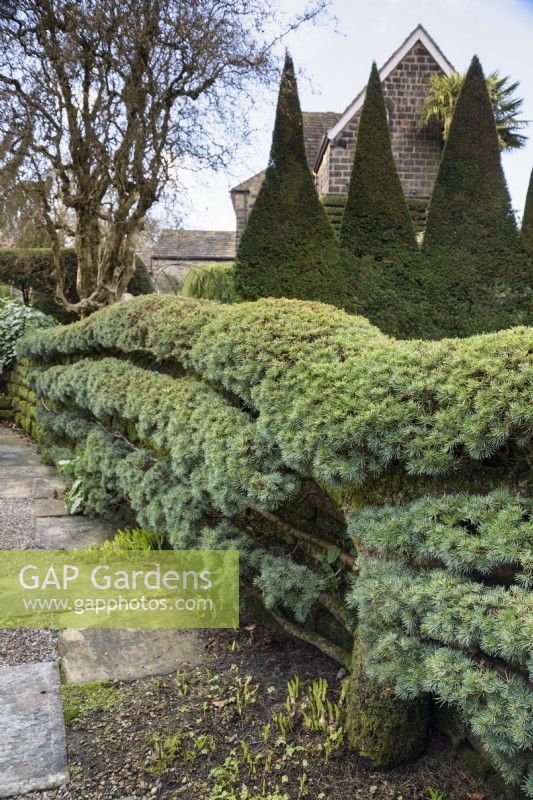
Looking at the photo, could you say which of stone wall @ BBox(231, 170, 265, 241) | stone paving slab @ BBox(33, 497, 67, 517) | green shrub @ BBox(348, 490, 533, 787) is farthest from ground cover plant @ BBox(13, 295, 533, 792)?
stone wall @ BBox(231, 170, 265, 241)

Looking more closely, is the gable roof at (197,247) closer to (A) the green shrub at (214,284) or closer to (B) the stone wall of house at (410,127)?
(A) the green shrub at (214,284)

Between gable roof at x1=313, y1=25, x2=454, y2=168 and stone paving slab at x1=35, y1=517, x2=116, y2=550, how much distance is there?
11.5 m

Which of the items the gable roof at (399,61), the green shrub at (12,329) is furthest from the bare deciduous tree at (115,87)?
the gable roof at (399,61)

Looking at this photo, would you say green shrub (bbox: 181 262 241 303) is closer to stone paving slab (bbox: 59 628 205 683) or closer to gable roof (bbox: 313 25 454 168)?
gable roof (bbox: 313 25 454 168)

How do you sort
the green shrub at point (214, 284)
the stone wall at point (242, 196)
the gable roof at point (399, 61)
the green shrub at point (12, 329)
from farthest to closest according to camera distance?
the stone wall at point (242, 196) → the gable roof at point (399, 61) → the green shrub at point (12, 329) → the green shrub at point (214, 284)

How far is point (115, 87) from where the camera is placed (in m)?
9.39

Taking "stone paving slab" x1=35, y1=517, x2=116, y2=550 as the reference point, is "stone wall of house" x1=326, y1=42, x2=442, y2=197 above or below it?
above

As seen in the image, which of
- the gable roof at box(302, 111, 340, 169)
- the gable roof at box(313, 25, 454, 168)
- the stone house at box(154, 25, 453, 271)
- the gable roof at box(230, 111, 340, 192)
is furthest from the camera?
the gable roof at box(302, 111, 340, 169)

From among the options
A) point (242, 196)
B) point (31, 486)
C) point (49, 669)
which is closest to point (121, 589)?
point (49, 669)

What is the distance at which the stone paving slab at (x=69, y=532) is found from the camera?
4355 mm

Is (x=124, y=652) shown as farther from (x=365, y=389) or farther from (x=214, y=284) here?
(x=214, y=284)

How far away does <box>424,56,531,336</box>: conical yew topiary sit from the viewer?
9688 millimetres

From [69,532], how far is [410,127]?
42.4ft

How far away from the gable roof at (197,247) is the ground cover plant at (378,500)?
28.7m
